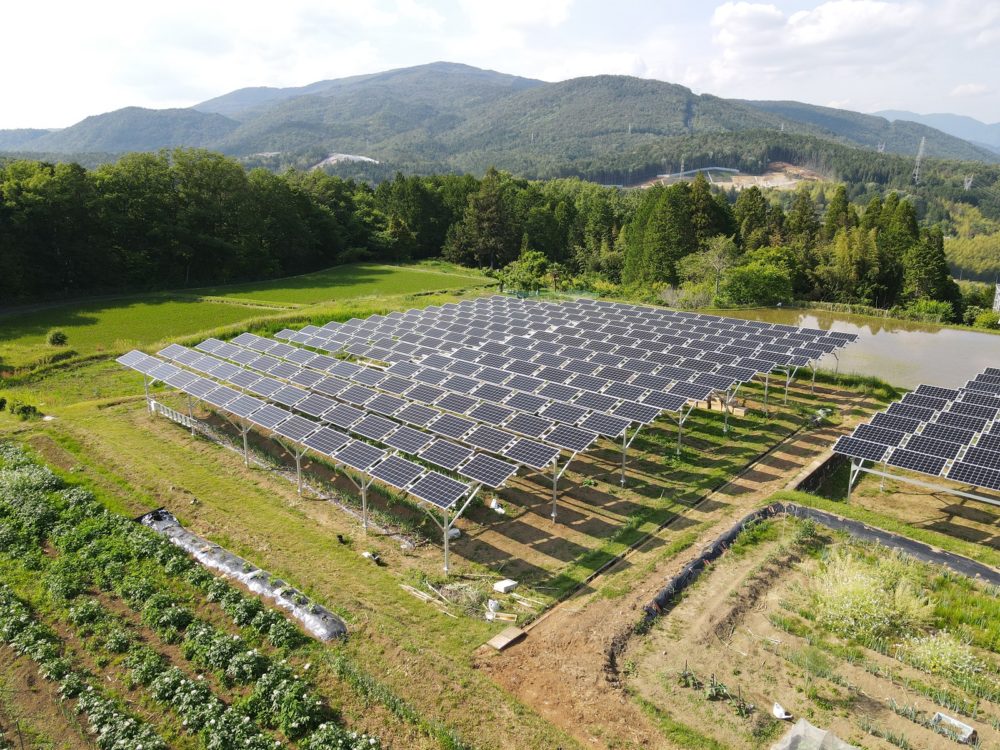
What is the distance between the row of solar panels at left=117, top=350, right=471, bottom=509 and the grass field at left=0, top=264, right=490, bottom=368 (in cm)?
1782

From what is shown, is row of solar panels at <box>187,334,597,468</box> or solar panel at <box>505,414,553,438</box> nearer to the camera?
row of solar panels at <box>187,334,597,468</box>

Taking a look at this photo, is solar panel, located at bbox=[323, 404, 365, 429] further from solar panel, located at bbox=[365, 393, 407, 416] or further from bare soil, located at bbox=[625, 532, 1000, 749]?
bare soil, located at bbox=[625, 532, 1000, 749]

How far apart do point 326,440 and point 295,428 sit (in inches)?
78.9

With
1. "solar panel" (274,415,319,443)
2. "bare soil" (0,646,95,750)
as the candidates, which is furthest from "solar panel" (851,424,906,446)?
"bare soil" (0,646,95,750)

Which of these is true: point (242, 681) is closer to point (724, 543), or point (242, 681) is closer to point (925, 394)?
point (724, 543)

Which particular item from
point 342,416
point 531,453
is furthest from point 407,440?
point 531,453

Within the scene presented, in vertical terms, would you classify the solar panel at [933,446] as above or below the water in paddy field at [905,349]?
above

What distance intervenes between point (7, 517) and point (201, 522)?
6522 millimetres

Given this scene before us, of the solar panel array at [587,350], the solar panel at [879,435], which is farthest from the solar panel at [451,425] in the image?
the solar panel at [879,435]

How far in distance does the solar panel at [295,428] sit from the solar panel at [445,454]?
4.78 metres

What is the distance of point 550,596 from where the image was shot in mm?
15781

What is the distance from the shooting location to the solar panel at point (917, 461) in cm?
1914

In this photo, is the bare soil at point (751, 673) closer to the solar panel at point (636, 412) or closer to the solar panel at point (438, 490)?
the solar panel at point (438, 490)

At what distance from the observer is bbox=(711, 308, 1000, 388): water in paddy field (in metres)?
35.3
